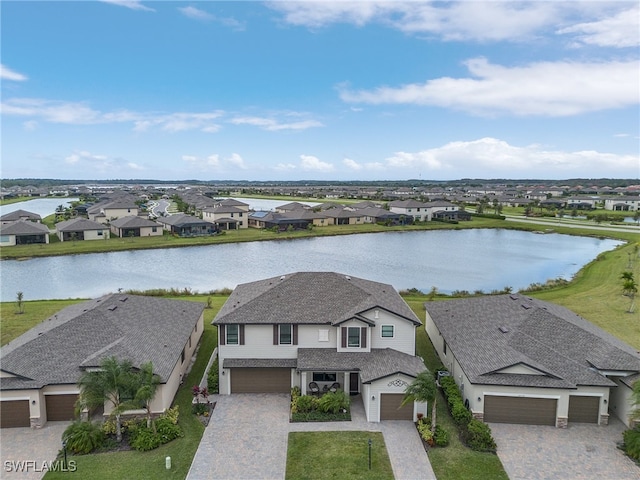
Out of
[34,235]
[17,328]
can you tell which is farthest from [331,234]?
[17,328]

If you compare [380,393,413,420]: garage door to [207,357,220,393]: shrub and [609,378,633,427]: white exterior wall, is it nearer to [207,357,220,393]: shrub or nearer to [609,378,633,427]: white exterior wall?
[207,357,220,393]: shrub

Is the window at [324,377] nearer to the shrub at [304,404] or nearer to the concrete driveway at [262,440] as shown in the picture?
the concrete driveway at [262,440]

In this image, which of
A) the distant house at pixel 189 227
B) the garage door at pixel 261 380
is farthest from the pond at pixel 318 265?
the garage door at pixel 261 380

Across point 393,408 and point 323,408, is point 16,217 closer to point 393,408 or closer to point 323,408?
point 323,408

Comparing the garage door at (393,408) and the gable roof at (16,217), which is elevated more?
the gable roof at (16,217)

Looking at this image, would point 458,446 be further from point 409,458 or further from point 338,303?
point 338,303

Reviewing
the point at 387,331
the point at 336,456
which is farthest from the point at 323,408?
the point at 387,331

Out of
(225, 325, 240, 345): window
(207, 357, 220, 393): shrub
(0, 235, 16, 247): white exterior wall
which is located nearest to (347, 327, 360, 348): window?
(225, 325, 240, 345): window
